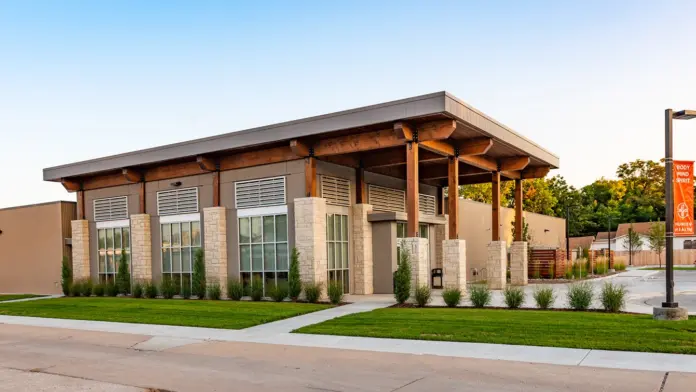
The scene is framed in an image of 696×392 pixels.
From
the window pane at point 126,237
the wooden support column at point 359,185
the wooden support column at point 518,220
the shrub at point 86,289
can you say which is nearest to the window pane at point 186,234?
the window pane at point 126,237

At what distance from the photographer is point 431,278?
2798 cm

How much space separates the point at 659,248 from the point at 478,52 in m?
45.0

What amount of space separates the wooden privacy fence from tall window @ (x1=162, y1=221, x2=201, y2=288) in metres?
18.3

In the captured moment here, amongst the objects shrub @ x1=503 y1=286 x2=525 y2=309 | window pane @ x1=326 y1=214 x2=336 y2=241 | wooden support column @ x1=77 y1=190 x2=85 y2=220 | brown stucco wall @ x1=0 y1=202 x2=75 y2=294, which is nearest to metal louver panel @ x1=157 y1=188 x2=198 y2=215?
wooden support column @ x1=77 y1=190 x2=85 y2=220

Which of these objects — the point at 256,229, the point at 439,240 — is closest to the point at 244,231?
the point at 256,229

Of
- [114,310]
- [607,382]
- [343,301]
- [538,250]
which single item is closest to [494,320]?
[607,382]

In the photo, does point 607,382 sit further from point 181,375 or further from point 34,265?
point 34,265

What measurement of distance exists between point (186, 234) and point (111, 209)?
561 centimetres

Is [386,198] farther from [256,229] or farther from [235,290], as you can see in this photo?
[235,290]

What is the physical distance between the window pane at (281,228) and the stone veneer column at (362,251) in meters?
2.95

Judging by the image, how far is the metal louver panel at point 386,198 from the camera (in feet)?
85.8

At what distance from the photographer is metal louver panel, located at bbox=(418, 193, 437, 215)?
1155 inches

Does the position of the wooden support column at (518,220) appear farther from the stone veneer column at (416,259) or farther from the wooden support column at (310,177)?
the wooden support column at (310,177)

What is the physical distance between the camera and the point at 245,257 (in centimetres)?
2456
